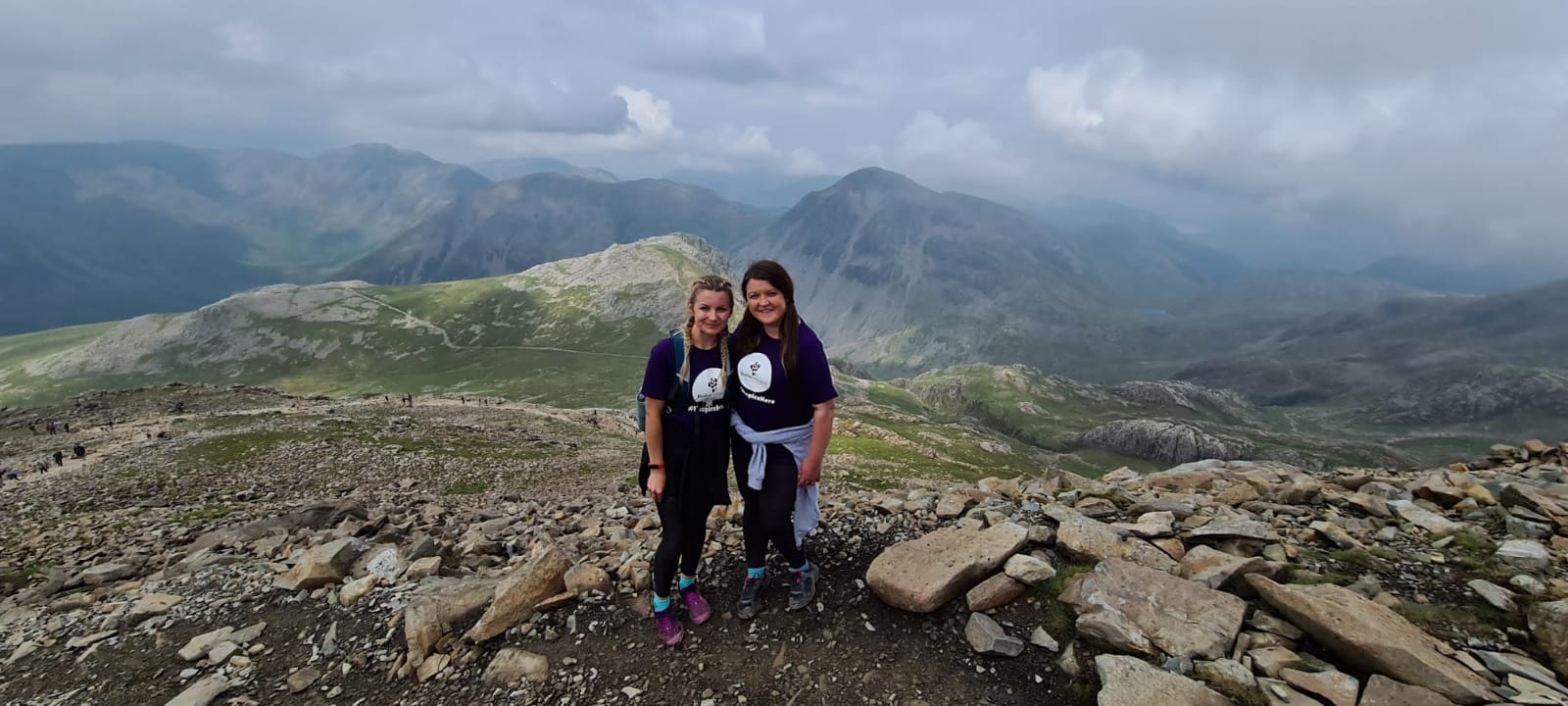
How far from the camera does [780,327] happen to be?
7.70 m

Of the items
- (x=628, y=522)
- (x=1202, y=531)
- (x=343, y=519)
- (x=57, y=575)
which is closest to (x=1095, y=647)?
(x=1202, y=531)

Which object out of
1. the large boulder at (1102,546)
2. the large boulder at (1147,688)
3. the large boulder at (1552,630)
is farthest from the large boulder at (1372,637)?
the large boulder at (1147,688)

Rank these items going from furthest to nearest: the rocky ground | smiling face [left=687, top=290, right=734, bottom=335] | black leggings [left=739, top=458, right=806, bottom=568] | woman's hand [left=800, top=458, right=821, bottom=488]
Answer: black leggings [left=739, top=458, right=806, bottom=568], woman's hand [left=800, top=458, right=821, bottom=488], smiling face [left=687, top=290, right=734, bottom=335], the rocky ground

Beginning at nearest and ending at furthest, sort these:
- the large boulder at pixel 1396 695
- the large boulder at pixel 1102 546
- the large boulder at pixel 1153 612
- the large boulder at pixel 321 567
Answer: the large boulder at pixel 1396 695 → the large boulder at pixel 1153 612 → the large boulder at pixel 1102 546 → the large boulder at pixel 321 567

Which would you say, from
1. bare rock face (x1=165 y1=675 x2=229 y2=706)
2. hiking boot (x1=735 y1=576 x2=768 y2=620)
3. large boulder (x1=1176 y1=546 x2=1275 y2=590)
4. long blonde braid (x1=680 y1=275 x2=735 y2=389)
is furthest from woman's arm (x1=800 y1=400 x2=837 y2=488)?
bare rock face (x1=165 y1=675 x2=229 y2=706)

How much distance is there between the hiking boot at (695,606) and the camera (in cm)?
838

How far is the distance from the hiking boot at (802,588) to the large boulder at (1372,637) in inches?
205

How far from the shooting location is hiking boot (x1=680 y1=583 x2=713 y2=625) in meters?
8.38

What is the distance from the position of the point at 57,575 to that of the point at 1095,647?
19.3 m

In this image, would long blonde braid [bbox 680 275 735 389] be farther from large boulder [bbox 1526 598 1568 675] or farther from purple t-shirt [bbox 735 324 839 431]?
large boulder [bbox 1526 598 1568 675]

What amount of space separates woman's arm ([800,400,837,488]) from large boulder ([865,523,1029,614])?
5.91ft

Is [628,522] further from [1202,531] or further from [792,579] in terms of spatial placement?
[1202,531]

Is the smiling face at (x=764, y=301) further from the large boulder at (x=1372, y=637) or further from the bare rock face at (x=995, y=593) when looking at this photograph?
the large boulder at (x=1372, y=637)

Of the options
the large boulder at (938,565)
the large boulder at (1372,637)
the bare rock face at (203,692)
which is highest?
the large boulder at (1372,637)
